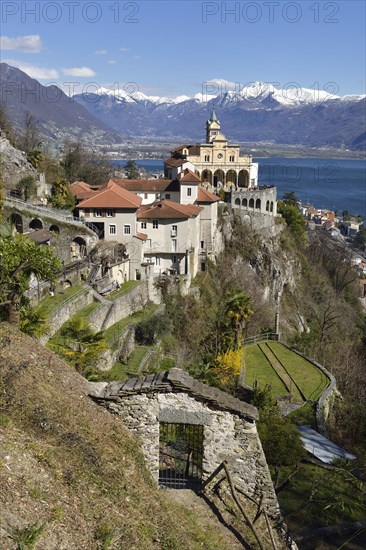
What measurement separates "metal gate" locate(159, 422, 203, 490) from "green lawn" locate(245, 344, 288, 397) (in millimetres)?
14690

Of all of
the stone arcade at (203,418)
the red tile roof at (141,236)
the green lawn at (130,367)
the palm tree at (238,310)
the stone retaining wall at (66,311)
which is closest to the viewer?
the stone arcade at (203,418)

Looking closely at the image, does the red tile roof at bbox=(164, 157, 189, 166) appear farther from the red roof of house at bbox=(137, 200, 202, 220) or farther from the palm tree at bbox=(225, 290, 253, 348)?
the palm tree at bbox=(225, 290, 253, 348)

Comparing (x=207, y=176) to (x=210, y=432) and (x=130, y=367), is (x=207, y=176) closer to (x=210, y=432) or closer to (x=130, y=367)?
(x=130, y=367)

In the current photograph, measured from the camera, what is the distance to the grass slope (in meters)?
7.96

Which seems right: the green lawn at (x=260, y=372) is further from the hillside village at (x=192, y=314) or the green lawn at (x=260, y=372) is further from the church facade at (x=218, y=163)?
the church facade at (x=218, y=163)

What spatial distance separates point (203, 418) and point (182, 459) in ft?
9.46

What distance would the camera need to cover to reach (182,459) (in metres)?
12.9

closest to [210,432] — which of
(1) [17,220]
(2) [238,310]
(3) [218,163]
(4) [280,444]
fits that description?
(4) [280,444]

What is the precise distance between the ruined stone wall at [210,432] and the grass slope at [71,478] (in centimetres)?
35

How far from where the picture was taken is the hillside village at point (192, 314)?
10.7 metres

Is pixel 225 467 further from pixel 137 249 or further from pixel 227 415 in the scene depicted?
pixel 137 249

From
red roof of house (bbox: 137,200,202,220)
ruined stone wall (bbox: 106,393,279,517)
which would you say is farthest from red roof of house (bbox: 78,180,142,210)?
ruined stone wall (bbox: 106,393,279,517)

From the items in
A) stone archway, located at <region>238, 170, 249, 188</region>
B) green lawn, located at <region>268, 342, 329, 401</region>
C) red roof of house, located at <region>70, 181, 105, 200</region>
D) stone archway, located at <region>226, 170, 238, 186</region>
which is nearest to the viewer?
green lawn, located at <region>268, 342, 329, 401</region>

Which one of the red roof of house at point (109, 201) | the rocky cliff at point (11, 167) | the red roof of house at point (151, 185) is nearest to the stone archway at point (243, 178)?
the red roof of house at point (151, 185)
